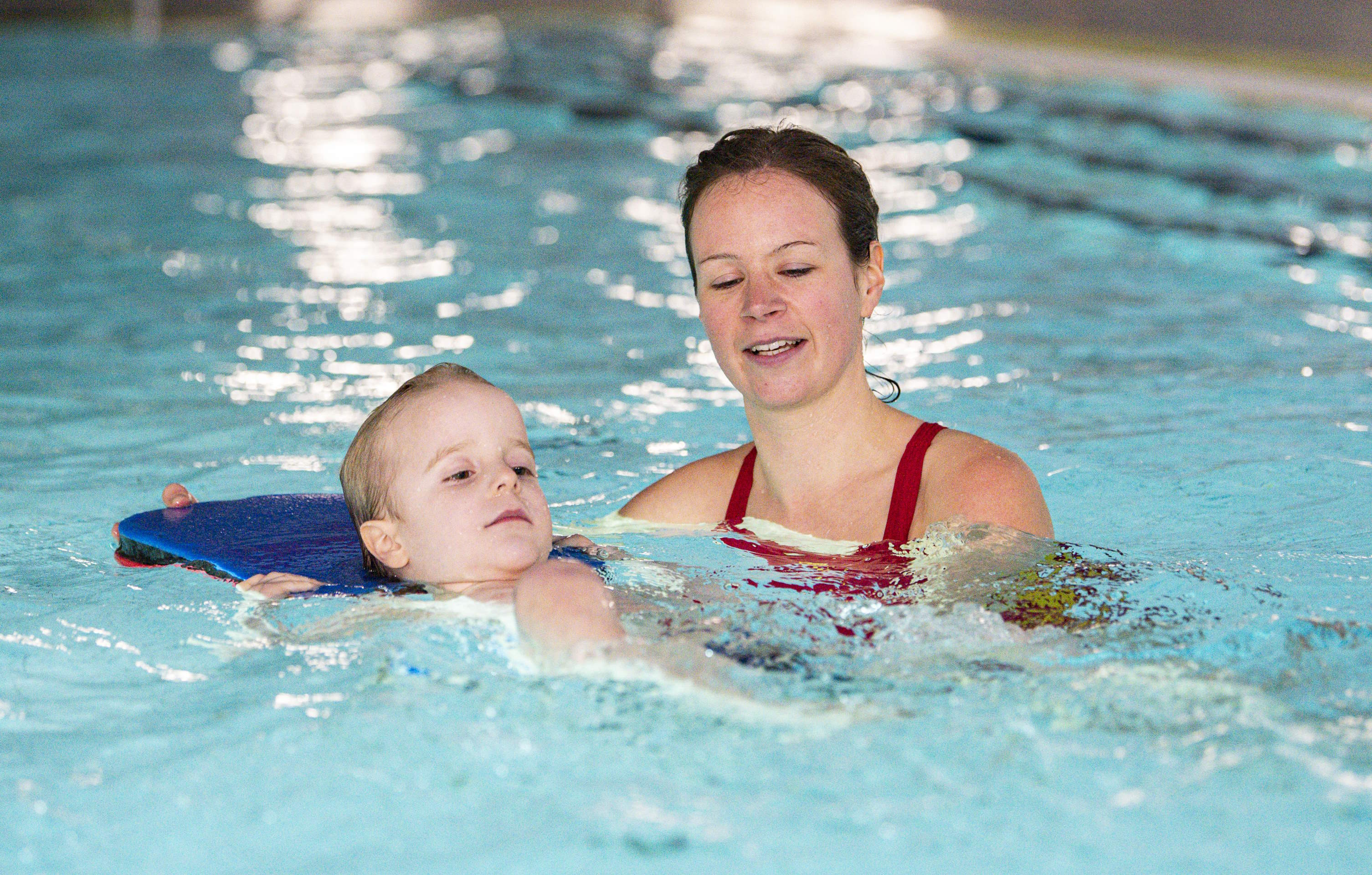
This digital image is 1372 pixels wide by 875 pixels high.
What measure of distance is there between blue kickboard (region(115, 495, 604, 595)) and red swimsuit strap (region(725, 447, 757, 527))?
1.37ft

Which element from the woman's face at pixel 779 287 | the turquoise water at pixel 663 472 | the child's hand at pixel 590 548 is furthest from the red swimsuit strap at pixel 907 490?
the child's hand at pixel 590 548

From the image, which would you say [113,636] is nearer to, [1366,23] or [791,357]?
[791,357]

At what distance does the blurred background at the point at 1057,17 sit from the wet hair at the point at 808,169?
912cm

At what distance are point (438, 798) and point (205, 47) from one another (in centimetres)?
1467

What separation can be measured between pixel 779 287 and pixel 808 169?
282 mm

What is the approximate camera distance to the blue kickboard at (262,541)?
3.11 meters

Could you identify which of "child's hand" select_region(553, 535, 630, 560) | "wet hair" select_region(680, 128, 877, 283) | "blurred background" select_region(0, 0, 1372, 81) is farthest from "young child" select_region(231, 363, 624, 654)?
"blurred background" select_region(0, 0, 1372, 81)

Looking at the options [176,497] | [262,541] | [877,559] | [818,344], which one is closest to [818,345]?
[818,344]

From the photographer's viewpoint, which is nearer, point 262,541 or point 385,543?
point 385,543

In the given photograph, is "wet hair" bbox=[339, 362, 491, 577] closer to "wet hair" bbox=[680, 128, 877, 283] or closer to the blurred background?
"wet hair" bbox=[680, 128, 877, 283]

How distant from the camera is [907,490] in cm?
303

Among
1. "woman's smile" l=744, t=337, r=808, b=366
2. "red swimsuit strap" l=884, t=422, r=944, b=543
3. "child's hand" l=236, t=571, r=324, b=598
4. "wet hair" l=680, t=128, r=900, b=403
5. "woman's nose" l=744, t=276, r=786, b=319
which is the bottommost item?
"child's hand" l=236, t=571, r=324, b=598

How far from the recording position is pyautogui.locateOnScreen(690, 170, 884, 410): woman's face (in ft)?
9.70

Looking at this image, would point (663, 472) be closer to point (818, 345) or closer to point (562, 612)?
point (818, 345)
